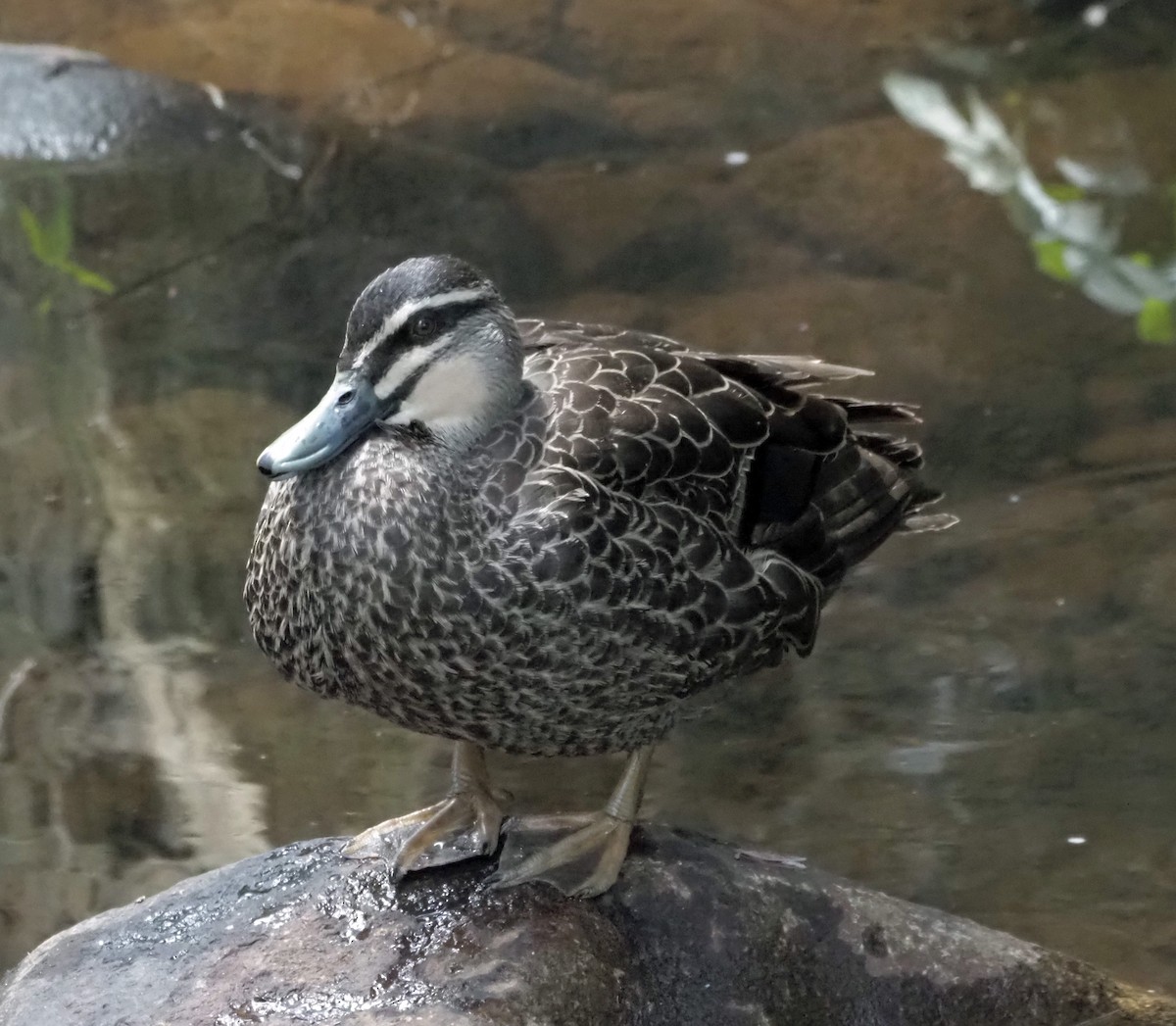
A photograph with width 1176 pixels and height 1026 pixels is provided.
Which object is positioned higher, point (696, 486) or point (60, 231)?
point (60, 231)

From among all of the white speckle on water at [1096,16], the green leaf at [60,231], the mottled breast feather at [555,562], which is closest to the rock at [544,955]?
the mottled breast feather at [555,562]

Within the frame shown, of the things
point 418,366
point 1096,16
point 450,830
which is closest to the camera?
point 418,366

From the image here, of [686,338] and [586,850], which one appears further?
[686,338]

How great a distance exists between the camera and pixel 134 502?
5.82 metres

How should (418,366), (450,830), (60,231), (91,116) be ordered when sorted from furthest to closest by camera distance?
(91,116)
(60,231)
(450,830)
(418,366)

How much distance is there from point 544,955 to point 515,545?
0.78 m

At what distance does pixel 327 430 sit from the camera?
3.09 metres

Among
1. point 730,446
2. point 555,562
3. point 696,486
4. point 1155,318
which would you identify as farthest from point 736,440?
point 1155,318

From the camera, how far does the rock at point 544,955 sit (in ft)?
10.3

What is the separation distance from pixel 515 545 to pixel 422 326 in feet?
1.41

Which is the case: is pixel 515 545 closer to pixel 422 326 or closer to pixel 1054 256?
pixel 422 326

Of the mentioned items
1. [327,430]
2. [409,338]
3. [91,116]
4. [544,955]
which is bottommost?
[544,955]

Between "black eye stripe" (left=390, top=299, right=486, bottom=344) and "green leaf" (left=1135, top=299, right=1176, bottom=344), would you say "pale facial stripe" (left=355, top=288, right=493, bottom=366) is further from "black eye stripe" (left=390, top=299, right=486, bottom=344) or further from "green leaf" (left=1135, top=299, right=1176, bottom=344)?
"green leaf" (left=1135, top=299, right=1176, bottom=344)

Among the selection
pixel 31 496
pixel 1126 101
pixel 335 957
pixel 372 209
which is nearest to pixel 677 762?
pixel 335 957
